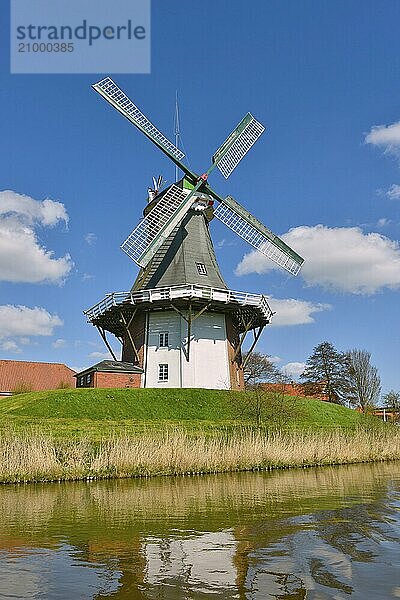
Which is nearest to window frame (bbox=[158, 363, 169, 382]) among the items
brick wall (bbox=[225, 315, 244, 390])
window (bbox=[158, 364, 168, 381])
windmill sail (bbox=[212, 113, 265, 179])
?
window (bbox=[158, 364, 168, 381])

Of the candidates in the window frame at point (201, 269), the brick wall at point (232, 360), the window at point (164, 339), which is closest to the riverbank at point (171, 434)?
the window at point (164, 339)

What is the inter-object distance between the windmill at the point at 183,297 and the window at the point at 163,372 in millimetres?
51

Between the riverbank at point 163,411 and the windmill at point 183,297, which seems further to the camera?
the windmill at point 183,297

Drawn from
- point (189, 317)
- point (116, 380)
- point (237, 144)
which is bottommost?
point (116, 380)

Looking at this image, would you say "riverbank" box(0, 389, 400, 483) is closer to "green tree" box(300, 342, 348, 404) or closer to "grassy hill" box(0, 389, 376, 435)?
"grassy hill" box(0, 389, 376, 435)

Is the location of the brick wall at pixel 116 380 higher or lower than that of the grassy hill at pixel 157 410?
higher

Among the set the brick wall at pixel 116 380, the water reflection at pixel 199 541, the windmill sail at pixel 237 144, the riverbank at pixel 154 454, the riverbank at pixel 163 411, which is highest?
the windmill sail at pixel 237 144

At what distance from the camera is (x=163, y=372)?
30.6 meters

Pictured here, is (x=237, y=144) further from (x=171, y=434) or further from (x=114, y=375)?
(x=171, y=434)

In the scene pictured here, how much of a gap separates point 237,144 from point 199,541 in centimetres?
2972

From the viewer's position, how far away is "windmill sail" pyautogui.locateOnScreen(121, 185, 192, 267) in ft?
99.2

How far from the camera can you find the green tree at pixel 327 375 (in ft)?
184

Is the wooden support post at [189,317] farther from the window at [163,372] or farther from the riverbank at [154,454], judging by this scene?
the riverbank at [154,454]

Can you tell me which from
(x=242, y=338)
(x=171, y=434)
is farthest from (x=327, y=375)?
(x=171, y=434)
